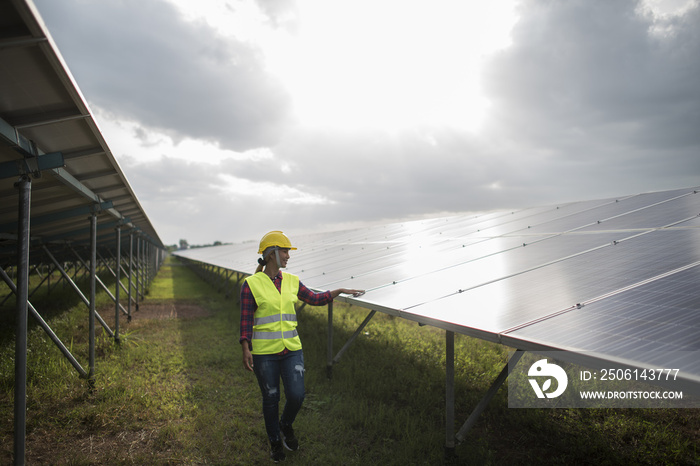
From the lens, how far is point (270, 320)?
3.70 metres

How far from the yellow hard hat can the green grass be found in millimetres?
2257

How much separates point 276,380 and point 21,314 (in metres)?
2.59

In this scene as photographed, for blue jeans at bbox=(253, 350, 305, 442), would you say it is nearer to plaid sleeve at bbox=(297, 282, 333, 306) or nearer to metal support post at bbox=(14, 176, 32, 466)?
plaid sleeve at bbox=(297, 282, 333, 306)

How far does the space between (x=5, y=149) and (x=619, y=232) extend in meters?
8.11

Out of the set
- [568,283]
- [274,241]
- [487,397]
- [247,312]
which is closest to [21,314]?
[247,312]

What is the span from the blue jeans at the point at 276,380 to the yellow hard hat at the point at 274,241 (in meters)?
1.05

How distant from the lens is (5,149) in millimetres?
3650

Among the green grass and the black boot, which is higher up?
the black boot

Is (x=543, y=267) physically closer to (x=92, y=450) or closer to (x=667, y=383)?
(x=667, y=383)

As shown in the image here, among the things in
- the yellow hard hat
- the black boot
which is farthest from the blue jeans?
the yellow hard hat

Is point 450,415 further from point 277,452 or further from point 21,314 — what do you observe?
point 21,314

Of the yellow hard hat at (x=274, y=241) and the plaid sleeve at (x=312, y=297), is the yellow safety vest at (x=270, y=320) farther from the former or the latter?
the plaid sleeve at (x=312, y=297)

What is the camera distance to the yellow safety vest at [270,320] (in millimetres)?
3678

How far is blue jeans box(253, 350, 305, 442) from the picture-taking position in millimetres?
3650
